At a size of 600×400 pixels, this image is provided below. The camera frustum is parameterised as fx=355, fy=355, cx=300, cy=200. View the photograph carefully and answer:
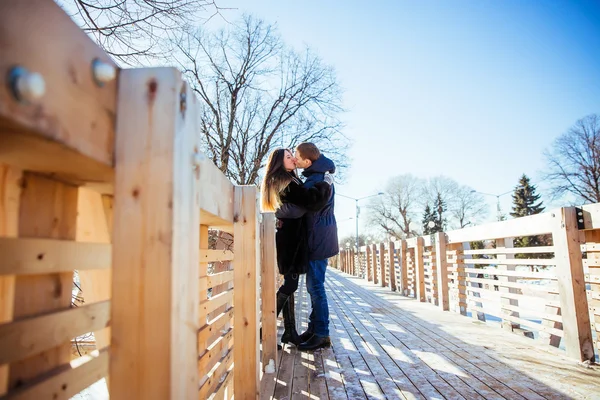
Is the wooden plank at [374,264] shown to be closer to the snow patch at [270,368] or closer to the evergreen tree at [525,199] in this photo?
the snow patch at [270,368]

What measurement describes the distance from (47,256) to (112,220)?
0.15 m

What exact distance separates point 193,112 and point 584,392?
2722mm

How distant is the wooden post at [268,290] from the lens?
2.72 metres

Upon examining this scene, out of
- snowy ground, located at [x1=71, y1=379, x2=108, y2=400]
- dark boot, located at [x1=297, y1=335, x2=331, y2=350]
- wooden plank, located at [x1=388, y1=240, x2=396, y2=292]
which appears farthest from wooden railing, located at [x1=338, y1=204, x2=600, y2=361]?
snowy ground, located at [x1=71, y1=379, x2=108, y2=400]

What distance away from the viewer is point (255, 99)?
37.9ft

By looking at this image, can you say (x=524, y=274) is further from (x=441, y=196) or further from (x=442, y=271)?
(x=441, y=196)

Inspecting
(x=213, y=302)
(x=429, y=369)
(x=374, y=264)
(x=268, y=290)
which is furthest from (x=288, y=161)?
(x=374, y=264)

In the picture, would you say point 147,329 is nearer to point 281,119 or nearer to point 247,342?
point 247,342

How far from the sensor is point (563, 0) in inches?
1048

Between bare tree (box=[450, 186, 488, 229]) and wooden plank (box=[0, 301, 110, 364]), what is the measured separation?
44.9m

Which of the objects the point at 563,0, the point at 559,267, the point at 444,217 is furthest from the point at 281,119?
the point at 444,217

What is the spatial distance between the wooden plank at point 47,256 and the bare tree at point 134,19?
2.47 metres

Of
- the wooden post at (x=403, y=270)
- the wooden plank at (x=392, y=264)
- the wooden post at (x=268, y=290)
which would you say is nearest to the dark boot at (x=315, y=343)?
the wooden post at (x=268, y=290)

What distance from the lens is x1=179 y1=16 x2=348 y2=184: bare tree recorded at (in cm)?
1071
